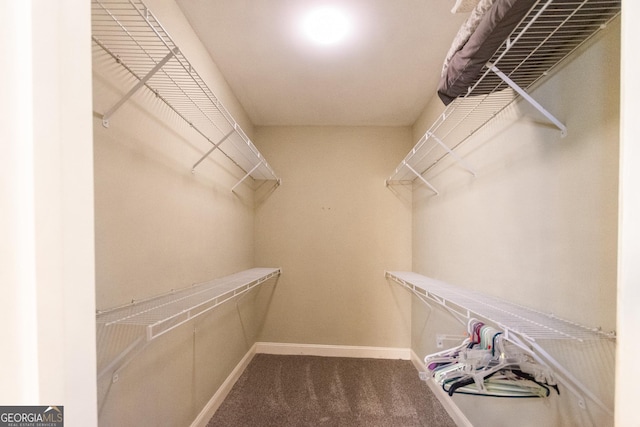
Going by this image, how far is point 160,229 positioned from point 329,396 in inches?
61.9

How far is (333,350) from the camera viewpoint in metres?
2.61

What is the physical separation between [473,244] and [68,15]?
1.69 metres

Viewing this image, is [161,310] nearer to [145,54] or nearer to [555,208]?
[145,54]

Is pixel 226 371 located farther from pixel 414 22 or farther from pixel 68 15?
pixel 414 22

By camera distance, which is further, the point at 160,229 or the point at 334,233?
the point at 334,233

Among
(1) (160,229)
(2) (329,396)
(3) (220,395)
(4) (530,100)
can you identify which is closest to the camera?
(4) (530,100)

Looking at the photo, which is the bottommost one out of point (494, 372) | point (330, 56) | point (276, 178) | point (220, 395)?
point (220, 395)

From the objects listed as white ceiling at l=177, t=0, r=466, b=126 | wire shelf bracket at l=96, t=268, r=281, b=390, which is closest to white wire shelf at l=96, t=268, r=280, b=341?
wire shelf bracket at l=96, t=268, r=281, b=390

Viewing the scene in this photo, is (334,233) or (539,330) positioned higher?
(334,233)

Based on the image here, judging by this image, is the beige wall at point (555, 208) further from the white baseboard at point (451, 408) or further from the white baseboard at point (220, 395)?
the white baseboard at point (220, 395)

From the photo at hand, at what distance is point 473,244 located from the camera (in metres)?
1.52

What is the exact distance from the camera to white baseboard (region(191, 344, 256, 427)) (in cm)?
155

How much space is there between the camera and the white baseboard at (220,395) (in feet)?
5.09

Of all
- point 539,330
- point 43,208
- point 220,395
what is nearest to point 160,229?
point 43,208
